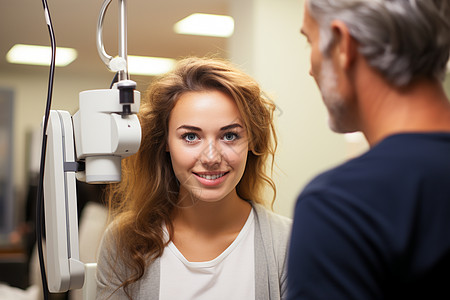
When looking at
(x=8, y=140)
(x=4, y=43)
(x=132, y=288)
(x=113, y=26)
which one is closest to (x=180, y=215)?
(x=132, y=288)

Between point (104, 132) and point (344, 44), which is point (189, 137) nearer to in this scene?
point (104, 132)

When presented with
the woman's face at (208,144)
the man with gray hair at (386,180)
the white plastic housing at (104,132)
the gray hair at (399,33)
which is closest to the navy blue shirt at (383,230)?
the man with gray hair at (386,180)

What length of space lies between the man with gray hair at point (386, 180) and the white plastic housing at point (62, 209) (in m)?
0.55

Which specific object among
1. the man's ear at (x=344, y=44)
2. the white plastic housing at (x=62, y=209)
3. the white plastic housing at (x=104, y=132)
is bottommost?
the white plastic housing at (x=62, y=209)

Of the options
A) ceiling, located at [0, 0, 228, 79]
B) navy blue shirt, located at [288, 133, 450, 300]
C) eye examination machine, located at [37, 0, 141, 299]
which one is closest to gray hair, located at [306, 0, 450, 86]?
navy blue shirt, located at [288, 133, 450, 300]

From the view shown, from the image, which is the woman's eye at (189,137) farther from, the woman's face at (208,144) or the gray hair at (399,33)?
the gray hair at (399,33)

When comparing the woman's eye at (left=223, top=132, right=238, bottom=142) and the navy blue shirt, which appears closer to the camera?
the navy blue shirt

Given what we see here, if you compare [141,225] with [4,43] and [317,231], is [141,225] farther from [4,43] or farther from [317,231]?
[4,43]

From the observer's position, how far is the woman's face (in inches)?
51.0

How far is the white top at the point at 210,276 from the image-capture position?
1.31 m

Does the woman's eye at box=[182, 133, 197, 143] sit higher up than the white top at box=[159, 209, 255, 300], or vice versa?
the woman's eye at box=[182, 133, 197, 143]

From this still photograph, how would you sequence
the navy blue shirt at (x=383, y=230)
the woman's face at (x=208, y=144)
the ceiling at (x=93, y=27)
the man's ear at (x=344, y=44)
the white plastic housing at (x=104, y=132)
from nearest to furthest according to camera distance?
the navy blue shirt at (x=383, y=230) → the man's ear at (x=344, y=44) → the white plastic housing at (x=104, y=132) → the woman's face at (x=208, y=144) → the ceiling at (x=93, y=27)

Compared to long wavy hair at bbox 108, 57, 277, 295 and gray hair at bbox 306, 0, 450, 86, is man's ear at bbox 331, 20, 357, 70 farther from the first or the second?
long wavy hair at bbox 108, 57, 277, 295

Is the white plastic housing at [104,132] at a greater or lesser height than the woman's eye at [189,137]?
greater
